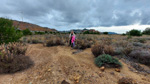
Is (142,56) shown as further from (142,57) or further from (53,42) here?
(53,42)

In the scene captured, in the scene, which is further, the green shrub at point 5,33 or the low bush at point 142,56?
the green shrub at point 5,33

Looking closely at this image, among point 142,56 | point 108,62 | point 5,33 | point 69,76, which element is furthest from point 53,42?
point 142,56

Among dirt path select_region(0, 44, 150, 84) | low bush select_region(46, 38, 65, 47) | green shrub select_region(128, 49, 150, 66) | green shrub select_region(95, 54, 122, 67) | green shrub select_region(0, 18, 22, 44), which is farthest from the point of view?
low bush select_region(46, 38, 65, 47)

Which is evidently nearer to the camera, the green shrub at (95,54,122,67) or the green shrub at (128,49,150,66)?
the green shrub at (95,54,122,67)

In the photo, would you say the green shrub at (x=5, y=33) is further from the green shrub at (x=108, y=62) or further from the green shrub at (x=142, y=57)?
the green shrub at (x=142, y=57)

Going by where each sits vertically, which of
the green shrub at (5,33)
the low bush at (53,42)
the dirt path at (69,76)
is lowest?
the dirt path at (69,76)

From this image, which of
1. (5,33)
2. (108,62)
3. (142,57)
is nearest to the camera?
(108,62)

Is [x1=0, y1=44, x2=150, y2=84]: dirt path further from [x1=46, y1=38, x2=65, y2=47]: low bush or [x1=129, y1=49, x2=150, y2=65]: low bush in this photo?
[x1=46, y1=38, x2=65, y2=47]: low bush

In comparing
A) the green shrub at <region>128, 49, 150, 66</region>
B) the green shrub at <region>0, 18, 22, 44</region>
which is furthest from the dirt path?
the green shrub at <region>0, 18, 22, 44</region>

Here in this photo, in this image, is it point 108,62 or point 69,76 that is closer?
point 69,76

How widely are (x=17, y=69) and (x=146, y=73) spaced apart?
526cm

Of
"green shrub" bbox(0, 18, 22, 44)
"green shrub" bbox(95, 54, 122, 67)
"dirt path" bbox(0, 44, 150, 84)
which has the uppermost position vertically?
"green shrub" bbox(0, 18, 22, 44)

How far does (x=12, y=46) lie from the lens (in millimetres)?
4559

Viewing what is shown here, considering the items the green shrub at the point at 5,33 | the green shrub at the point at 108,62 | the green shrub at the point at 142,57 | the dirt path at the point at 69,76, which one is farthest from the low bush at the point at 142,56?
the green shrub at the point at 5,33
